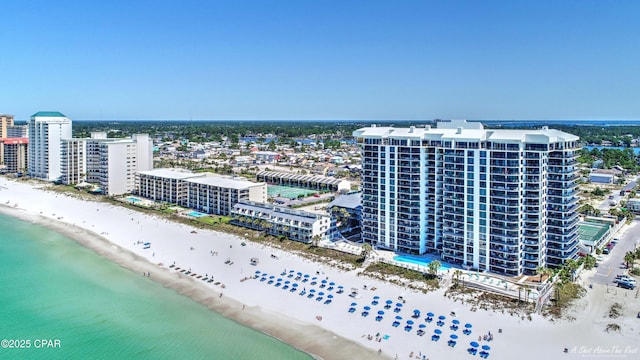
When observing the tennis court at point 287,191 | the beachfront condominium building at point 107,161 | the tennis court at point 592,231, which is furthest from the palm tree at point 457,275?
the beachfront condominium building at point 107,161

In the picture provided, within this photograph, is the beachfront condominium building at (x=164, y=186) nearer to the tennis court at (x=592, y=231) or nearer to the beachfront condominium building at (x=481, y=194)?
the beachfront condominium building at (x=481, y=194)

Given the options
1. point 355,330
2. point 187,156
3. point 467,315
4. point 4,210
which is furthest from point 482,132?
point 187,156

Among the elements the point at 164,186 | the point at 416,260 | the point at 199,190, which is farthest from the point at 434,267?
the point at 164,186

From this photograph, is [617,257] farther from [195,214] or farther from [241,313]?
[195,214]

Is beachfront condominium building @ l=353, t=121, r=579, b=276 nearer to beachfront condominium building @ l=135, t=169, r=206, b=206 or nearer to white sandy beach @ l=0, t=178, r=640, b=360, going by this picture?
white sandy beach @ l=0, t=178, r=640, b=360

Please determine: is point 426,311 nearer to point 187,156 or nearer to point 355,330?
point 355,330


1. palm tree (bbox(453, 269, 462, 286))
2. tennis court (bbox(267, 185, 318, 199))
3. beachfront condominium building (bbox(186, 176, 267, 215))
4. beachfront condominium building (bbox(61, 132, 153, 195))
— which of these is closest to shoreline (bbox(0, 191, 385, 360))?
palm tree (bbox(453, 269, 462, 286))
